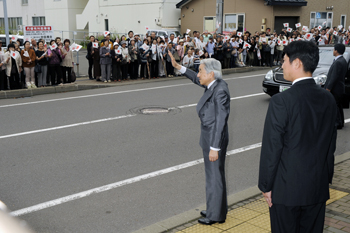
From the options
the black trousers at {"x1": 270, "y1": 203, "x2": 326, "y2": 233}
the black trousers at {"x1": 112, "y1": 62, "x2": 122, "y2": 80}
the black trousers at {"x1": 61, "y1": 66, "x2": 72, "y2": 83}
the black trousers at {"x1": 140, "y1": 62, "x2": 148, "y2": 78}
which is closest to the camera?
the black trousers at {"x1": 270, "y1": 203, "x2": 326, "y2": 233}

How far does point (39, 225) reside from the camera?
4.89 metres

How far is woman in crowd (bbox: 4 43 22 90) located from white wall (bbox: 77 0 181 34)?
78.1ft

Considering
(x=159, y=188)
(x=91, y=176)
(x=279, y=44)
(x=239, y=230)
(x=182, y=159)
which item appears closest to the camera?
(x=239, y=230)

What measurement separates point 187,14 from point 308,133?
34.9 meters

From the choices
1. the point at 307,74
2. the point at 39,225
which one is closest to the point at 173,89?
the point at 39,225

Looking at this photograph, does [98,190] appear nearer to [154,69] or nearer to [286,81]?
[286,81]

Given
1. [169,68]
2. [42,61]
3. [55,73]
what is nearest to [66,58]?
[55,73]

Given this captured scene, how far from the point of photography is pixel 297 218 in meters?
3.15

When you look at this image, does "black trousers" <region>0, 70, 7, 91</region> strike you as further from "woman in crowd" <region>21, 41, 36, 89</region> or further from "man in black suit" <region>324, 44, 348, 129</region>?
"man in black suit" <region>324, 44, 348, 129</region>

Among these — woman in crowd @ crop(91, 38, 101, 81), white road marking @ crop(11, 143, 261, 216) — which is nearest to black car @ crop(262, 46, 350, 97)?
white road marking @ crop(11, 143, 261, 216)

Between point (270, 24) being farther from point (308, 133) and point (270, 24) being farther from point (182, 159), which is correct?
point (308, 133)

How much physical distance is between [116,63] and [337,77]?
1012 centimetres

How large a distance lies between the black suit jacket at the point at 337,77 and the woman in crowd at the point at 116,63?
31.9 feet

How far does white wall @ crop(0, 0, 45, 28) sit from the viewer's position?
1890 inches
